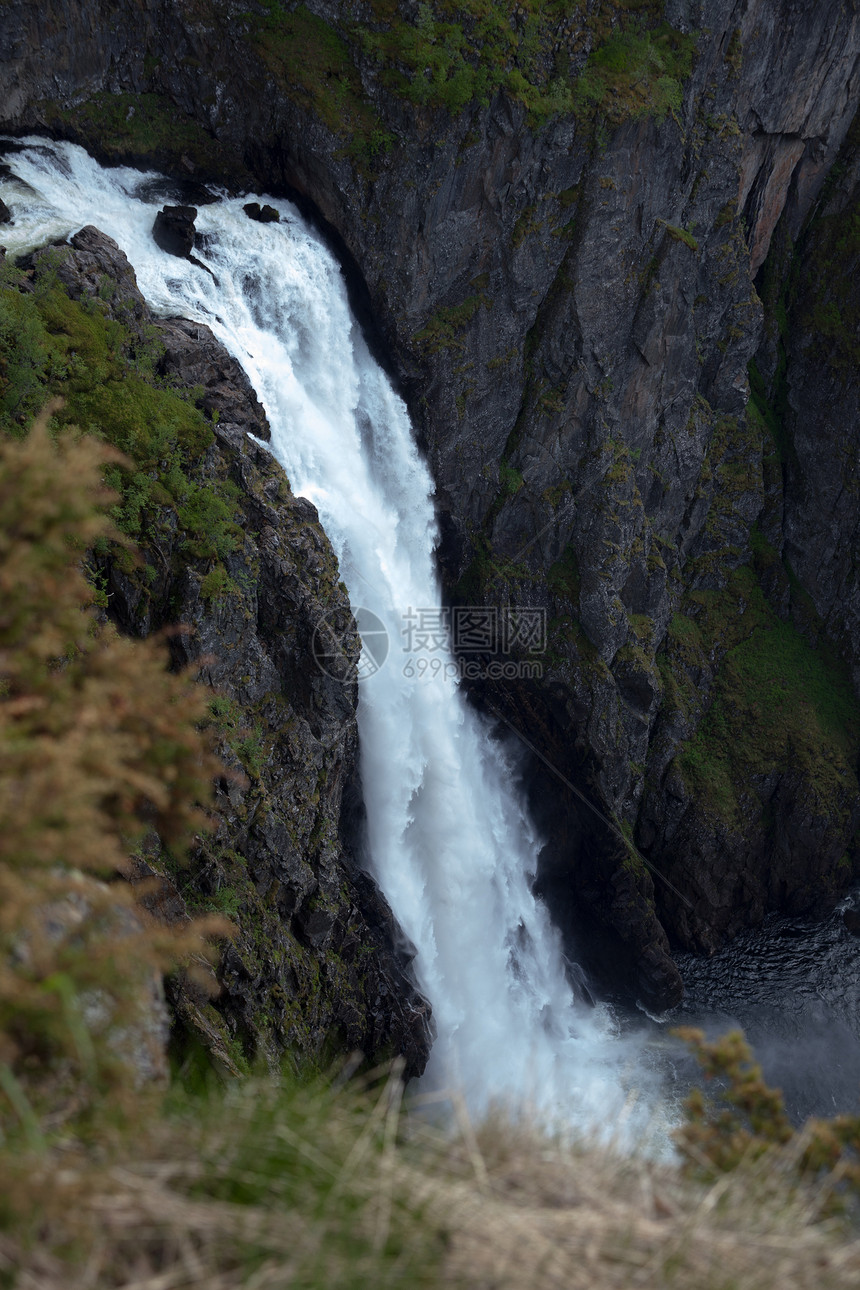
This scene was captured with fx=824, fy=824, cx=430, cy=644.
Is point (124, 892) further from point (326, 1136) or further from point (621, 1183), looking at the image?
point (621, 1183)

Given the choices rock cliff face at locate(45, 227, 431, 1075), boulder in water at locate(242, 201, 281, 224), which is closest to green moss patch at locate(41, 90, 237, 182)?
boulder in water at locate(242, 201, 281, 224)

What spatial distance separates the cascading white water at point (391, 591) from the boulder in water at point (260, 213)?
11.7 inches

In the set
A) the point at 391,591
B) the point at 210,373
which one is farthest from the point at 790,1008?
the point at 210,373

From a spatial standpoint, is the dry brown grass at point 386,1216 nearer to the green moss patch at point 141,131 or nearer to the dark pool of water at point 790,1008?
the dark pool of water at point 790,1008

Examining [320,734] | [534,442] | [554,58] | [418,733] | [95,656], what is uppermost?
[554,58]

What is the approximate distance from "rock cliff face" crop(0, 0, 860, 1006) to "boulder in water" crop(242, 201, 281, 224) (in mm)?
1751

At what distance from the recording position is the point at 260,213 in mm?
18156

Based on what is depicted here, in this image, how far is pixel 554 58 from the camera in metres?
20.7

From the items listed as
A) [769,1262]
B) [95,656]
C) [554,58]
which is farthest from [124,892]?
[554,58]

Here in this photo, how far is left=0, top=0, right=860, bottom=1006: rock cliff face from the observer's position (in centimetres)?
1883

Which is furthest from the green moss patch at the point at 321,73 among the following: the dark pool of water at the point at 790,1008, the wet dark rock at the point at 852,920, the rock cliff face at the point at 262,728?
the wet dark rock at the point at 852,920

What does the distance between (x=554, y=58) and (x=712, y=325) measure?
380 inches

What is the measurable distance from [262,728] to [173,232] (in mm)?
10030

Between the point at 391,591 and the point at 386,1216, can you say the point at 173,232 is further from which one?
the point at 386,1216
